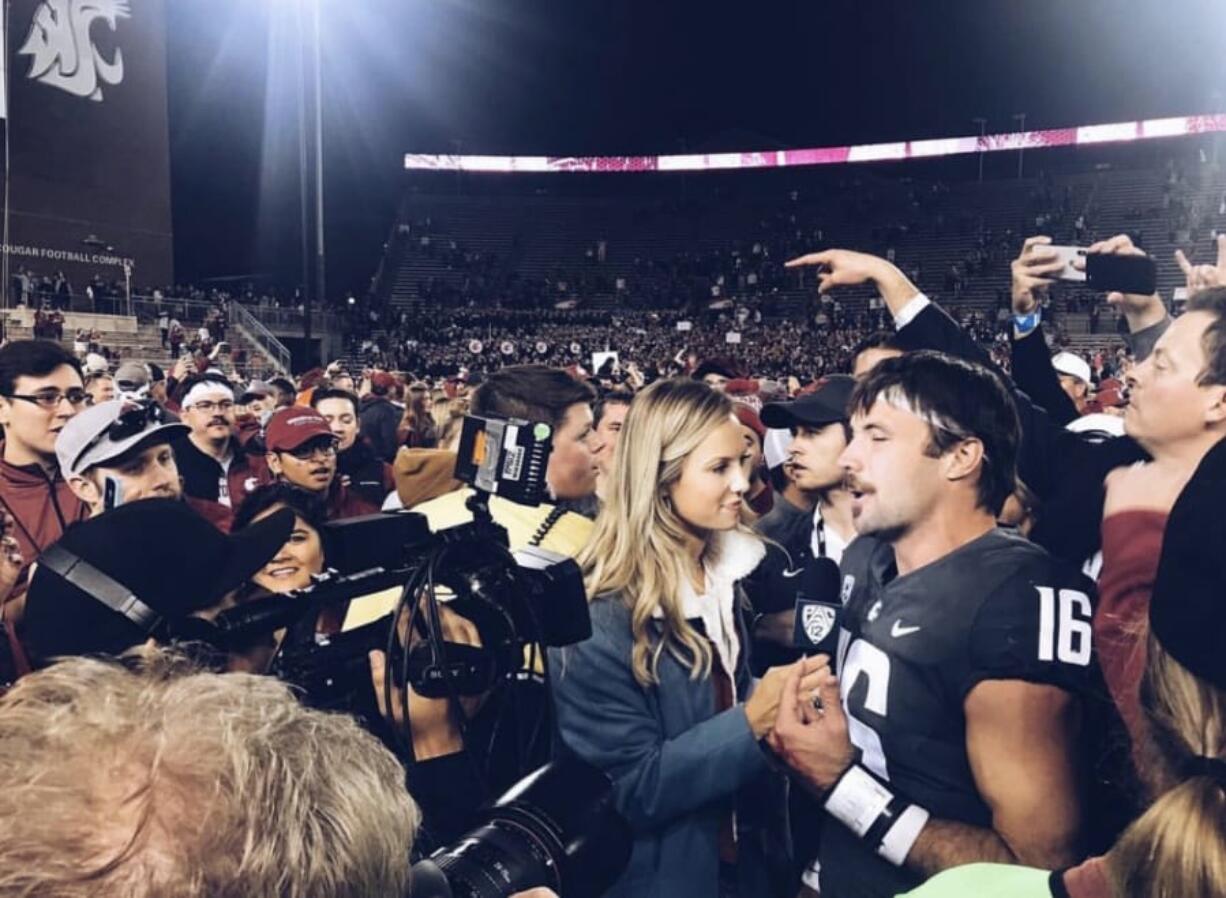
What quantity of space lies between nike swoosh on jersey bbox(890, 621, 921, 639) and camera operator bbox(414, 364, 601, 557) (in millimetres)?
934

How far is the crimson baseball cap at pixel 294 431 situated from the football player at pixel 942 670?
2738mm

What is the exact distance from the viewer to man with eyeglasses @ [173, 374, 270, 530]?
4.99m

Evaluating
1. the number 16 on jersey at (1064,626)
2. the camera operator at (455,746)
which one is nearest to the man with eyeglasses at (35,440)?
the camera operator at (455,746)

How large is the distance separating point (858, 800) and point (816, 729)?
0.15 metres

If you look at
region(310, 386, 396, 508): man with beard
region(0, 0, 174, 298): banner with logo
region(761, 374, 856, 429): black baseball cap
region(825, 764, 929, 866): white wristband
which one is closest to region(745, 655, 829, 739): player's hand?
region(825, 764, 929, 866): white wristband

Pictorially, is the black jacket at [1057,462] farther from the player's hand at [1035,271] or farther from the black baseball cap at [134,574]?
the black baseball cap at [134,574]

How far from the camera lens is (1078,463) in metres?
2.54

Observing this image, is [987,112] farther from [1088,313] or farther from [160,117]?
[160,117]

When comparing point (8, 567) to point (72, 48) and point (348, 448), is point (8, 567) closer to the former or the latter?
point (348, 448)

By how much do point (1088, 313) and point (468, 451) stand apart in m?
28.7

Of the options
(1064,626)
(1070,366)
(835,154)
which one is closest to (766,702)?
(1064,626)

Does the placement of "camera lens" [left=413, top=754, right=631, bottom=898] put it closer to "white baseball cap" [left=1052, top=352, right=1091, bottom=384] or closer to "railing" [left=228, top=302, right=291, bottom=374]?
"white baseball cap" [left=1052, top=352, right=1091, bottom=384]

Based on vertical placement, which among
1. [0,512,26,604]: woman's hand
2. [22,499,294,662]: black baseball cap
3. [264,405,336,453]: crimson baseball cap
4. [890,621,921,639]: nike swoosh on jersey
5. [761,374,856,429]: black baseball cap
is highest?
[761,374,856,429]: black baseball cap

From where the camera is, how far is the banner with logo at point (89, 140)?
995 inches
